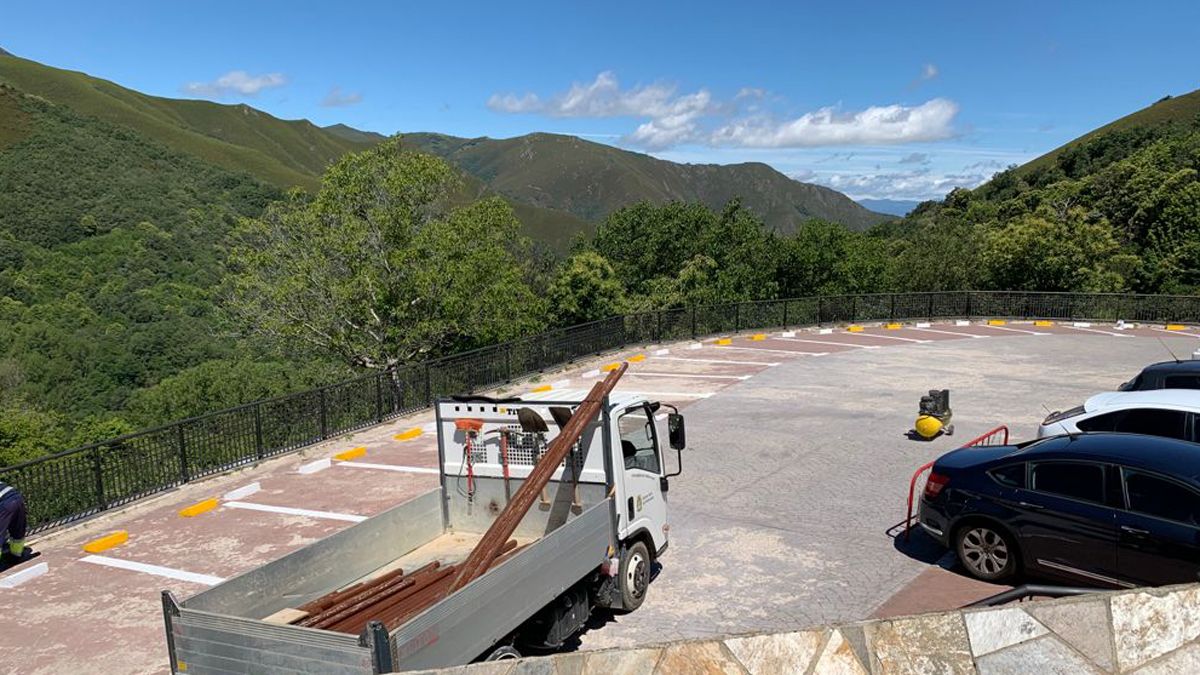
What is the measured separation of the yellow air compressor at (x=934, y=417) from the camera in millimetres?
15195

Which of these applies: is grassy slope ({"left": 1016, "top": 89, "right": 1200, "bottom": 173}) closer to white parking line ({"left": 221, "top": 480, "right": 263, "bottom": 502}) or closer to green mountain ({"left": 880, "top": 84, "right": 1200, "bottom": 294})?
green mountain ({"left": 880, "top": 84, "right": 1200, "bottom": 294})

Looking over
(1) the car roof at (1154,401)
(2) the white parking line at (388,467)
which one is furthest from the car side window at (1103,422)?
(2) the white parking line at (388,467)

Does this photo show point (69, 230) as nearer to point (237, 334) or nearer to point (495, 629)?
point (237, 334)

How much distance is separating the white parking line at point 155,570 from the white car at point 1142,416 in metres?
11.7

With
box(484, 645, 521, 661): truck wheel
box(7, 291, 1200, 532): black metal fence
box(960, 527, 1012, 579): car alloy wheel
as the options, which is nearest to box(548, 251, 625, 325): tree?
box(7, 291, 1200, 532): black metal fence

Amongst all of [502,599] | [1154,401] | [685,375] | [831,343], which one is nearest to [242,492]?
[502,599]

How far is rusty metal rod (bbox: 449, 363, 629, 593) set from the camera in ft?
20.8

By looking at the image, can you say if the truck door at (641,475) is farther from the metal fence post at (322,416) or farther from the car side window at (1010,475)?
the metal fence post at (322,416)

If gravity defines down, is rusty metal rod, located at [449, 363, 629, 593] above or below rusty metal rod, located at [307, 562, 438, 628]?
above

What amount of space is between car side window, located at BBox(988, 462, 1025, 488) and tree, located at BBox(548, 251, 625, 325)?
30.5 m

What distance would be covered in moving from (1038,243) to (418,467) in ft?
126

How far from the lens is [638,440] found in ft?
28.5

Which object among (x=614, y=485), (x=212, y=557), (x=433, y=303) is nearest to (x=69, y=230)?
(x=433, y=303)

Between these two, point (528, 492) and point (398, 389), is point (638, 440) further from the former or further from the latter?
point (398, 389)
